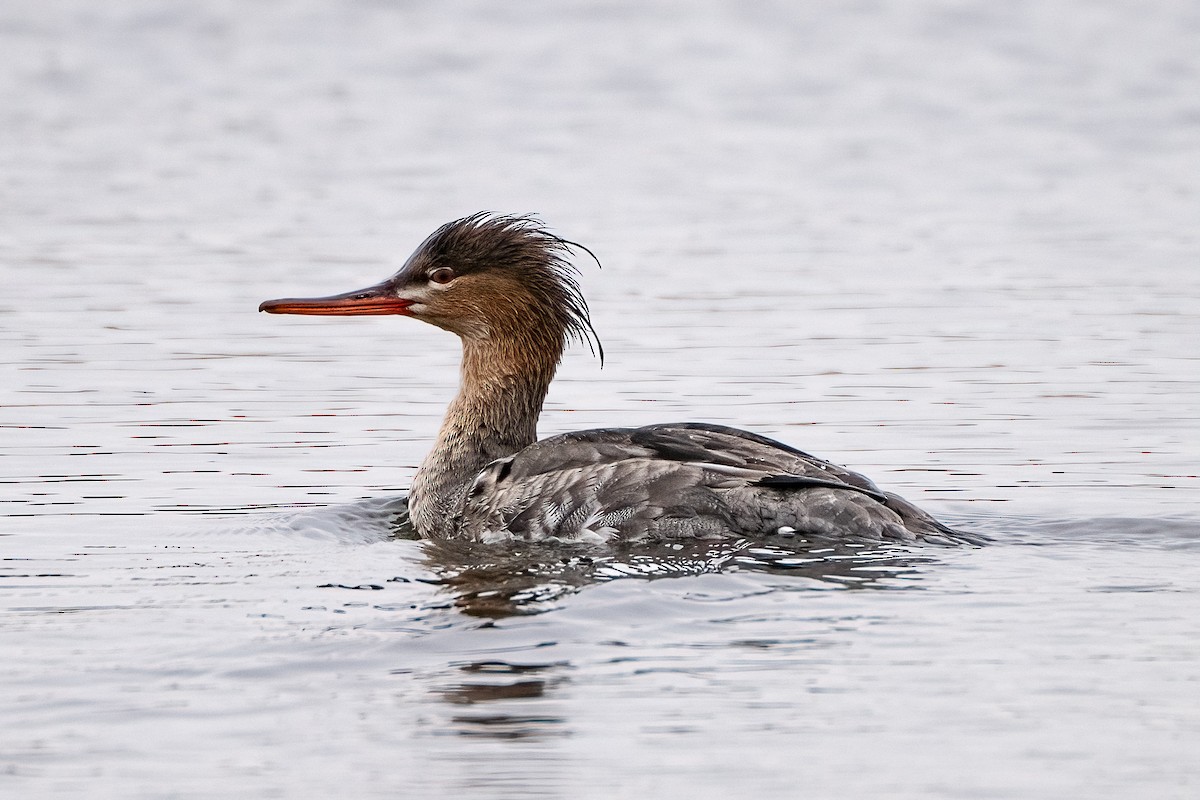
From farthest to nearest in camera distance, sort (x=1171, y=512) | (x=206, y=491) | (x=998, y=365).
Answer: (x=998, y=365)
(x=206, y=491)
(x=1171, y=512)

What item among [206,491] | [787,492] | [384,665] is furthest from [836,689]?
[206,491]

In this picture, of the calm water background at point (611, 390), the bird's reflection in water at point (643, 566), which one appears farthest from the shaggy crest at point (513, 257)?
the bird's reflection in water at point (643, 566)

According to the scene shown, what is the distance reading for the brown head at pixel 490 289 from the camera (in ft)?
32.0

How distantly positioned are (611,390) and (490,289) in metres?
2.43

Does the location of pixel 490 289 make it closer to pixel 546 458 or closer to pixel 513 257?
pixel 513 257

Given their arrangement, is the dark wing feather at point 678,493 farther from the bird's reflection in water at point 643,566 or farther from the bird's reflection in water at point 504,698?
the bird's reflection in water at point 504,698

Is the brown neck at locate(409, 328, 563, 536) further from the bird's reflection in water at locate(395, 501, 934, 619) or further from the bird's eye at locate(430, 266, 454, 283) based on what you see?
the bird's reflection in water at locate(395, 501, 934, 619)

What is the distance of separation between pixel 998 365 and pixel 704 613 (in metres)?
5.90

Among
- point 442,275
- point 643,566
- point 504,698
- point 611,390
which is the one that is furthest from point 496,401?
point 504,698

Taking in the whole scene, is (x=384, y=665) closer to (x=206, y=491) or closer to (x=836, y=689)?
(x=836, y=689)

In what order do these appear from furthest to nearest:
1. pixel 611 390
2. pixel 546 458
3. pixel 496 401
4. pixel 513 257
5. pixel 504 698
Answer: pixel 611 390, pixel 496 401, pixel 513 257, pixel 546 458, pixel 504 698

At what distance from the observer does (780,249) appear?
16.1m

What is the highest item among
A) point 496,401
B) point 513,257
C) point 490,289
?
point 513,257

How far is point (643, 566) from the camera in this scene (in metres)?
8.01
